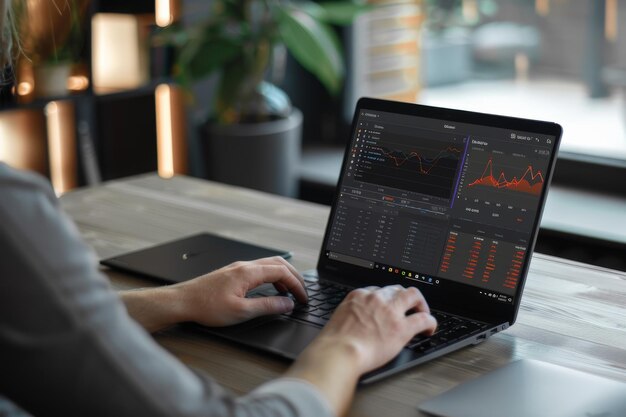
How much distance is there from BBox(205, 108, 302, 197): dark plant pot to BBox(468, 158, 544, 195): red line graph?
2238 mm

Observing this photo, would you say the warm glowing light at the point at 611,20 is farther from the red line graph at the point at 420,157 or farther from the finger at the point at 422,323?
the finger at the point at 422,323

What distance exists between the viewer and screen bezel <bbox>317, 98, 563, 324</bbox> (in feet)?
4.37

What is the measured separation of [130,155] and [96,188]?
171 centimetres

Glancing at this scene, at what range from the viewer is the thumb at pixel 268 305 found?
4.35 feet

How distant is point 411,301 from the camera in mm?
1251

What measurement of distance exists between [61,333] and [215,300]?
509 millimetres

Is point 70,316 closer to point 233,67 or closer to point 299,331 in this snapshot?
point 299,331

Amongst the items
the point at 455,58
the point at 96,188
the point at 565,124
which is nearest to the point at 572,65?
the point at 565,124

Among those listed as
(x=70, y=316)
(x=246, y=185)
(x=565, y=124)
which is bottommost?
(x=246, y=185)

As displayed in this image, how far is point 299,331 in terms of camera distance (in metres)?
1.30

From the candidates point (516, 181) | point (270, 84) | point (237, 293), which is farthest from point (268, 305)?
point (270, 84)

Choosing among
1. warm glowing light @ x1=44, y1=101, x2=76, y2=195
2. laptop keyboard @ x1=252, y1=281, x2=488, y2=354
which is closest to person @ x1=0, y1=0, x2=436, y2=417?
laptop keyboard @ x1=252, y1=281, x2=488, y2=354

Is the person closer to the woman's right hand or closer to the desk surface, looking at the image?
the woman's right hand

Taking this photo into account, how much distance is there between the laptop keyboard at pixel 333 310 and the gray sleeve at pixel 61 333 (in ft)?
1.48
